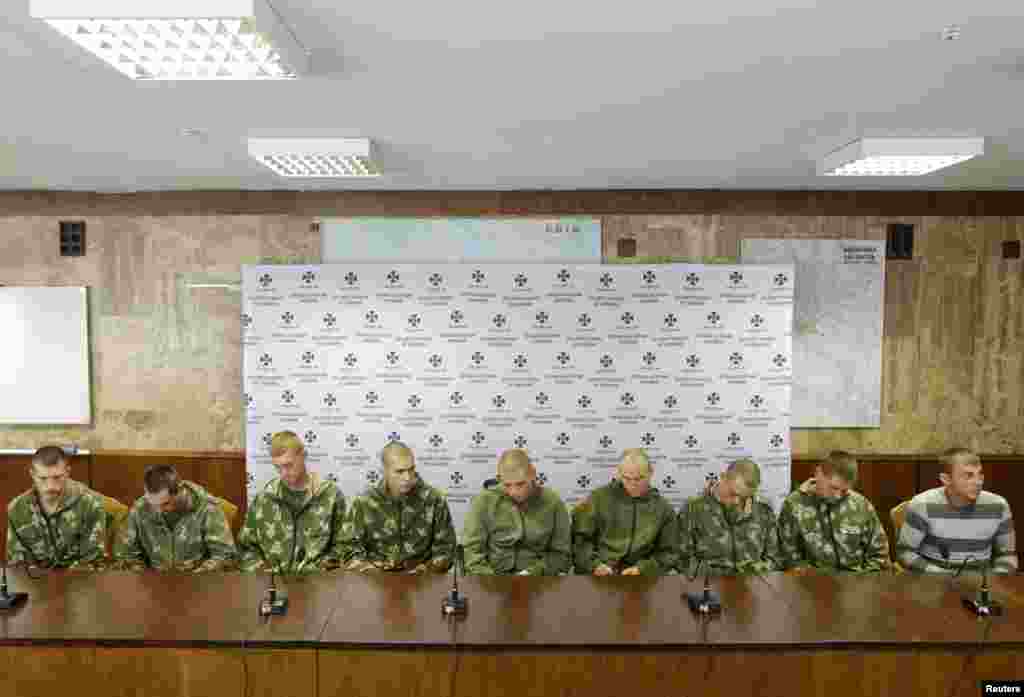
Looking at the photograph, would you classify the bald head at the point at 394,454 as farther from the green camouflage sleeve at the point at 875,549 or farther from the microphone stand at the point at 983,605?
the microphone stand at the point at 983,605

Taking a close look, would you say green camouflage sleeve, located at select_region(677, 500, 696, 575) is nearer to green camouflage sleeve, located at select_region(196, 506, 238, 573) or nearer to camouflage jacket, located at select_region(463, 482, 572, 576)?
camouflage jacket, located at select_region(463, 482, 572, 576)

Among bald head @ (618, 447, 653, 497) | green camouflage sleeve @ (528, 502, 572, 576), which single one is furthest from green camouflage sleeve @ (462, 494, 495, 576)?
bald head @ (618, 447, 653, 497)

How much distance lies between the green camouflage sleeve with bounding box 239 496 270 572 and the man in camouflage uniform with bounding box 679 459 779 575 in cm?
222

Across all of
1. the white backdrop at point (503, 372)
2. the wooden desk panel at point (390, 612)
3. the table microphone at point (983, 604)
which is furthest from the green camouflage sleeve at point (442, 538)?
the table microphone at point (983, 604)

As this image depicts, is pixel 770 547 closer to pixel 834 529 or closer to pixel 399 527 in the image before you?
pixel 834 529

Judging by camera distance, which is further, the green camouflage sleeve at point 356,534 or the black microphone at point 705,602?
the green camouflage sleeve at point 356,534

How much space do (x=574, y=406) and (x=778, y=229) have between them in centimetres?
199

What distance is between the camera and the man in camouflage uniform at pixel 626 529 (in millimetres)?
3555

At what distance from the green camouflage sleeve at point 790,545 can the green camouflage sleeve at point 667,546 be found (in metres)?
0.54

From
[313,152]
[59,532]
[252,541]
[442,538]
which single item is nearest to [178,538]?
[252,541]

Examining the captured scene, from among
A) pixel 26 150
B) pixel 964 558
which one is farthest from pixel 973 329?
pixel 26 150

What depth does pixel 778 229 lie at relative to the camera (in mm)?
5008

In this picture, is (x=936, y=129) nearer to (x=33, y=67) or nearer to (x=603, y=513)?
(x=603, y=513)

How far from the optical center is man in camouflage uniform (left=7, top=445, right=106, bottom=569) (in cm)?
347
